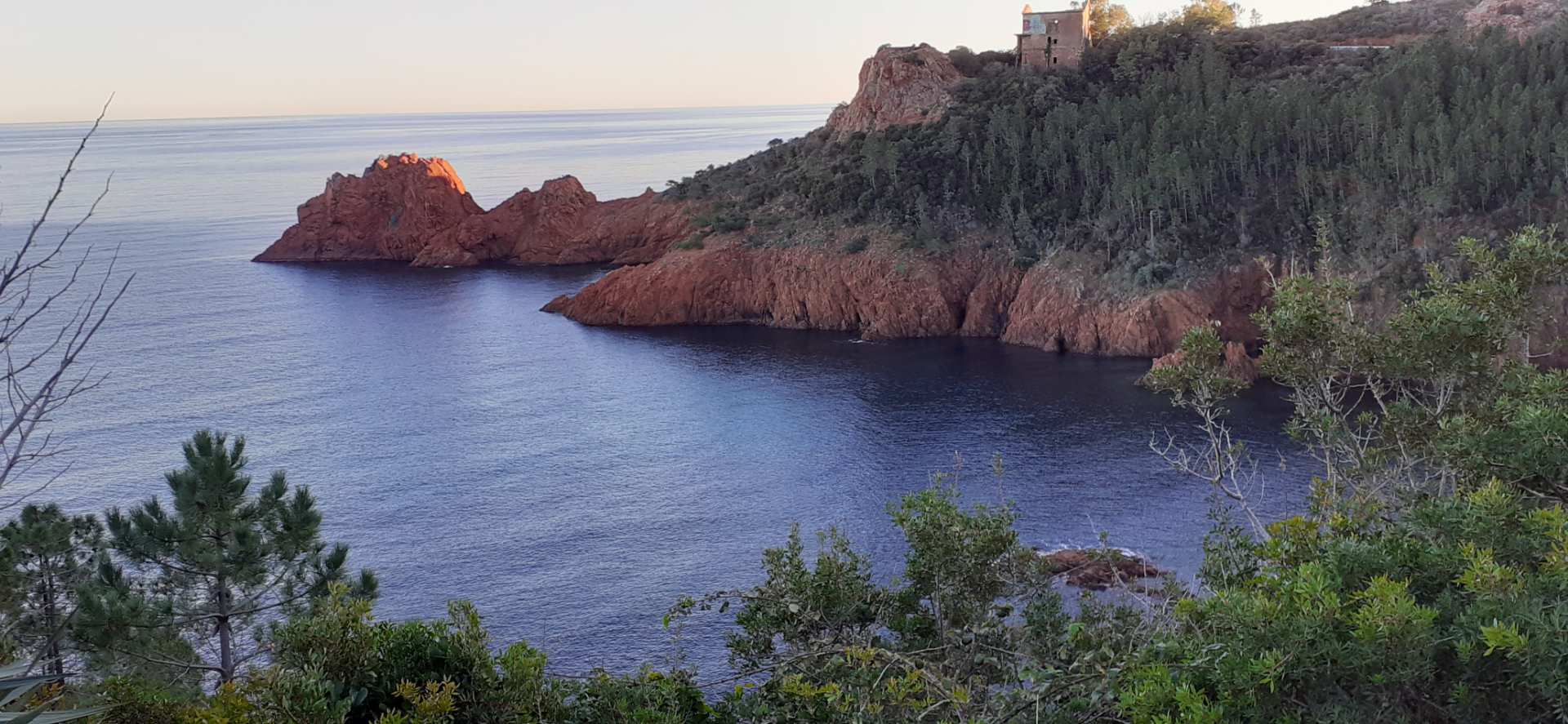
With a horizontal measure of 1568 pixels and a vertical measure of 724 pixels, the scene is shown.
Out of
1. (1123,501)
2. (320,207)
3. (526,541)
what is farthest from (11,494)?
(320,207)

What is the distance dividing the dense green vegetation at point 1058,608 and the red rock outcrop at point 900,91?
282 feet

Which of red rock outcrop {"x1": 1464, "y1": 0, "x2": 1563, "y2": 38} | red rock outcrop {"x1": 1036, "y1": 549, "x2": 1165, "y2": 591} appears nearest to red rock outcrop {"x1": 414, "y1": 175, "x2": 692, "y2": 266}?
red rock outcrop {"x1": 1464, "y1": 0, "x2": 1563, "y2": 38}

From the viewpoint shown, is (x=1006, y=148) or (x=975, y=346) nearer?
(x=975, y=346)

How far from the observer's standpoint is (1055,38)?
11156 centimetres

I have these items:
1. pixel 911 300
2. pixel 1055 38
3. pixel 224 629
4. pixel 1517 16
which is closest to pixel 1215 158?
pixel 911 300

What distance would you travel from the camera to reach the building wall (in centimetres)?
11031

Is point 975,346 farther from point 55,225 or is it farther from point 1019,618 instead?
point 55,225

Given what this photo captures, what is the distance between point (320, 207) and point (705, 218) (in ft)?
185

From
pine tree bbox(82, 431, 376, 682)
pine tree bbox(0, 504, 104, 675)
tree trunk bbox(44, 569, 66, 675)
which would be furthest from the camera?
tree trunk bbox(44, 569, 66, 675)

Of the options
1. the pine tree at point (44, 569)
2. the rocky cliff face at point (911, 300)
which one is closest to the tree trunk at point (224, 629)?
the pine tree at point (44, 569)

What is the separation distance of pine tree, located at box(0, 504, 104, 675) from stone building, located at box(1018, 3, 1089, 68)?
317 ft

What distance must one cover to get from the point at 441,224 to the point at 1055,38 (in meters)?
69.1

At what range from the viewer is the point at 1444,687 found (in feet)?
38.0

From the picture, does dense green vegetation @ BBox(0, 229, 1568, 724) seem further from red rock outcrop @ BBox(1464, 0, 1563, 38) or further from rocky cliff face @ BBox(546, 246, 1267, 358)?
red rock outcrop @ BBox(1464, 0, 1563, 38)
